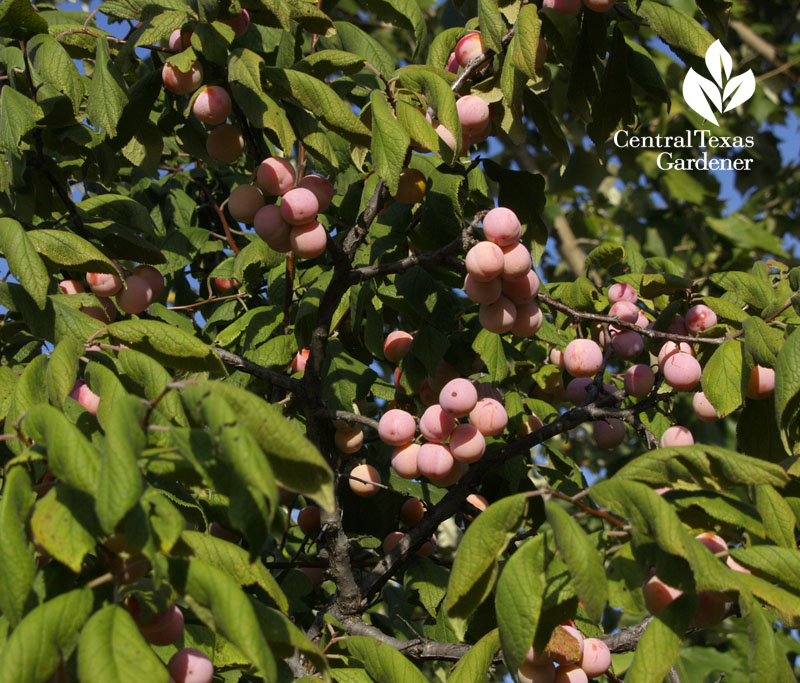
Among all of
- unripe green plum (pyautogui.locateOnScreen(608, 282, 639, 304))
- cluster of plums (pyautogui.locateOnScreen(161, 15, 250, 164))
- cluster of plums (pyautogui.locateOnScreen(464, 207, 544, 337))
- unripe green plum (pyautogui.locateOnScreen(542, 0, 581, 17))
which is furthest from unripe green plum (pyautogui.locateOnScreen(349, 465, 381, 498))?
unripe green plum (pyautogui.locateOnScreen(542, 0, 581, 17))

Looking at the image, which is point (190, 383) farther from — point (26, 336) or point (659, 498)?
point (26, 336)

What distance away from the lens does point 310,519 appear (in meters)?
2.26

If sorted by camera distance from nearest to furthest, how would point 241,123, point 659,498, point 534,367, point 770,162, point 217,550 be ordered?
point 659,498 < point 217,550 < point 241,123 < point 534,367 < point 770,162

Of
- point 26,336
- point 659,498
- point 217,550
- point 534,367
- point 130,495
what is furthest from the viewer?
point 534,367

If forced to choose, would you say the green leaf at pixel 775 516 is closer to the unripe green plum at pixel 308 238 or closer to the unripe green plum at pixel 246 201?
the unripe green plum at pixel 308 238

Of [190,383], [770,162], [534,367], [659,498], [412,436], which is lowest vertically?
[770,162]

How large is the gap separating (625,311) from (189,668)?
1272 millimetres

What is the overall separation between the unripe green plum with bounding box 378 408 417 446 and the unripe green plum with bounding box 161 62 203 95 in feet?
2.34

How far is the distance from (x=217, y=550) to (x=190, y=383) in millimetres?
257

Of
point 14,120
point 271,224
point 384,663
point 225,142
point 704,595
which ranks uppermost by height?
point 14,120

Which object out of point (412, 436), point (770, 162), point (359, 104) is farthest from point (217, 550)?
point (770, 162)

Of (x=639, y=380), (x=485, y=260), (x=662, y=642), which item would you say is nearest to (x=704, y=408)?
(x=639, y=380)

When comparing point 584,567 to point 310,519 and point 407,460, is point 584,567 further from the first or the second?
point 310,519

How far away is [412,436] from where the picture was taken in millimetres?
1749
